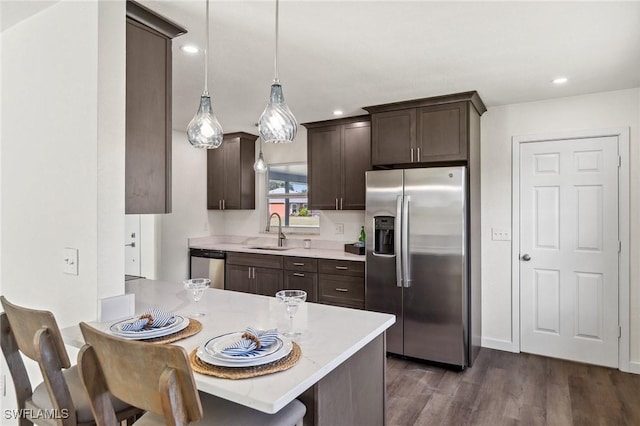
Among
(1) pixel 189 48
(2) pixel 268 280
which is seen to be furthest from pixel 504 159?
(1) pixel 189 48

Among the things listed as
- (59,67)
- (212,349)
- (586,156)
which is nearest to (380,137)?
(586,156)

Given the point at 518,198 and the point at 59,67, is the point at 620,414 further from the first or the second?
the point at 59,67

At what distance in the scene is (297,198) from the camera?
5.02 metres

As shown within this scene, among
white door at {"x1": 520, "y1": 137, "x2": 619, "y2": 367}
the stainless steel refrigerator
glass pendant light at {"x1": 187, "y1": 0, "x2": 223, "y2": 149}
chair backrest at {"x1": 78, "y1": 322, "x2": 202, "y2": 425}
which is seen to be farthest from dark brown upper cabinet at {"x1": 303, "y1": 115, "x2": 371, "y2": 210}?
chair backrest at {"x1": 78, "y1": 322, "x2": 202, "y2": 425}

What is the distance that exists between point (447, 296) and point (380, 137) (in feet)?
5.34

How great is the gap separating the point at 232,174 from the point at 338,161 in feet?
5.33

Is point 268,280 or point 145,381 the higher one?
point 145,381

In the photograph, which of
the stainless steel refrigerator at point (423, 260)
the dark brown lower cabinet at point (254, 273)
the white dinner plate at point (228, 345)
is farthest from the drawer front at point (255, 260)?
the white dinner plate at point (228, 345)

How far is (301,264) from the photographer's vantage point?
13.5 feet

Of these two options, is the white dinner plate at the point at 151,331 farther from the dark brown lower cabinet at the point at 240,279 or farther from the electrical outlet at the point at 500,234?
the electrical outlet at the point at 500,234

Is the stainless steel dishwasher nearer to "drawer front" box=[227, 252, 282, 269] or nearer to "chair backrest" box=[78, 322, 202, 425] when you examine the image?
"drawer front" box=[227, 252, 282, 269]

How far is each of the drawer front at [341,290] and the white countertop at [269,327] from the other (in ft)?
5.83

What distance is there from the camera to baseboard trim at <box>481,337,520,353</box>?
12.3 ft

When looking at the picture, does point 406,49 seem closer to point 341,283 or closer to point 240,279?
point 341,283
